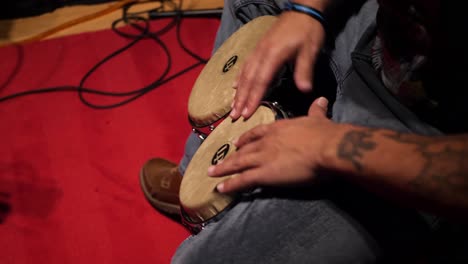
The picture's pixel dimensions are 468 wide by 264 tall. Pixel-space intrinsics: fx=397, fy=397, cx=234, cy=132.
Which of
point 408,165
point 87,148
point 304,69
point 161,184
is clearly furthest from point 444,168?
point 87,148

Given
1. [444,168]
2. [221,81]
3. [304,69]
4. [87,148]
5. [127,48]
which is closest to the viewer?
[444,168]

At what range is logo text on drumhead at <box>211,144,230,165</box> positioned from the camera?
0.71 m

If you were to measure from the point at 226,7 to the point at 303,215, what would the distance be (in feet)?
1.95

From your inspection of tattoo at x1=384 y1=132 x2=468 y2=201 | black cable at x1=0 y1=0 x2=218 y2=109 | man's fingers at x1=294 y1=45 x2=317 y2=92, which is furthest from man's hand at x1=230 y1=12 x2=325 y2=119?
black cable at x1=0 y1=0 x2=218 y2=109

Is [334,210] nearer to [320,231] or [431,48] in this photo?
[320,231]

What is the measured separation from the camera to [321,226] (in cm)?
60

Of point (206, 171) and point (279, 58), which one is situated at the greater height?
point (279, 58)

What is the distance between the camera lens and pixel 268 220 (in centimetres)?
61

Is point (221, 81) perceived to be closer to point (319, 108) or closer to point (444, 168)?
point (319, 108)

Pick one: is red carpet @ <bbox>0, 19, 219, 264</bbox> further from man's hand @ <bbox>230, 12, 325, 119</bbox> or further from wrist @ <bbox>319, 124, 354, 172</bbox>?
wrist @ <bbox>319, 124, 354, 172</bbox>

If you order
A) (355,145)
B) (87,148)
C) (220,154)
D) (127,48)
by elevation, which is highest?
(355,145)

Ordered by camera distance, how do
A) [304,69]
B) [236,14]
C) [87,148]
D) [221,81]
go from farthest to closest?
[87,148]
[236,14]
[221,81]
[304,69]

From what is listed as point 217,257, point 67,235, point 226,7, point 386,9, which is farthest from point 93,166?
point 386,9

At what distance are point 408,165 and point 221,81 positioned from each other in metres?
0.43
